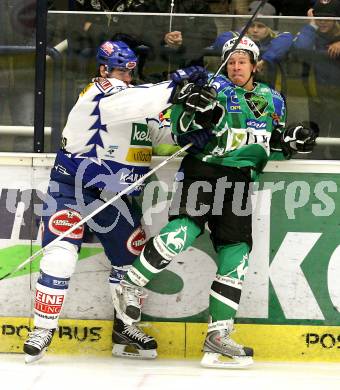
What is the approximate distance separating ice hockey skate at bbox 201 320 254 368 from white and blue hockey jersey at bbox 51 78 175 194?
0.84 metres

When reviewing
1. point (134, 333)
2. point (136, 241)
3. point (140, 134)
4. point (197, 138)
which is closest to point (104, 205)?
point (136, 241)

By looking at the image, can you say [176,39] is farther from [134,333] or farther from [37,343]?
[37,343]

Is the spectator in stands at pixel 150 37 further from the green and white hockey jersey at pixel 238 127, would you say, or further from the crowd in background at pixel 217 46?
the green and white hockey jersey at pixel 238 127

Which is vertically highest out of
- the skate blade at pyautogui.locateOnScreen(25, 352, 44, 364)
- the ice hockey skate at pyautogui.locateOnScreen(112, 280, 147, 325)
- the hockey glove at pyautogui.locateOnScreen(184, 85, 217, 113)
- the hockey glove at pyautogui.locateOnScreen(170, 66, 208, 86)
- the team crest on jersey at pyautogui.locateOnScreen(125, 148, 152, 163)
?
the hockey glove at pyautogui.locateOnScreen(170, 66, 208, 86)

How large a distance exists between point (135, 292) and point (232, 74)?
116 centimetres

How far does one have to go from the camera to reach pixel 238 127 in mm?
5840

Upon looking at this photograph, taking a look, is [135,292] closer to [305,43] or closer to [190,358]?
[190,358]

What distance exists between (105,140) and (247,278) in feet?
3.36

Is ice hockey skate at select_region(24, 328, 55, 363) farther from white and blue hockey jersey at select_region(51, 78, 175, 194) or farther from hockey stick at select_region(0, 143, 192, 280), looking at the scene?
white and blue hockey jersey at select_region(51, 78, 175, 194)

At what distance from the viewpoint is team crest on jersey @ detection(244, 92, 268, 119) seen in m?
5.88

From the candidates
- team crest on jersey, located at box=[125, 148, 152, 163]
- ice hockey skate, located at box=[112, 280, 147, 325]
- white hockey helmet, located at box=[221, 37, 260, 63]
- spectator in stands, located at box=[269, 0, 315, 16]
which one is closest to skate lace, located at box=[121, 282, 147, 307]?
ice hockey skate, located at box=[112, 280, 147, 325]

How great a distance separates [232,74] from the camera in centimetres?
589

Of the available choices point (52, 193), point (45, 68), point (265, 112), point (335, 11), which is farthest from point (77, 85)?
point (335, 11)

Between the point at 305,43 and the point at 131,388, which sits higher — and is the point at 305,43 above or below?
above
